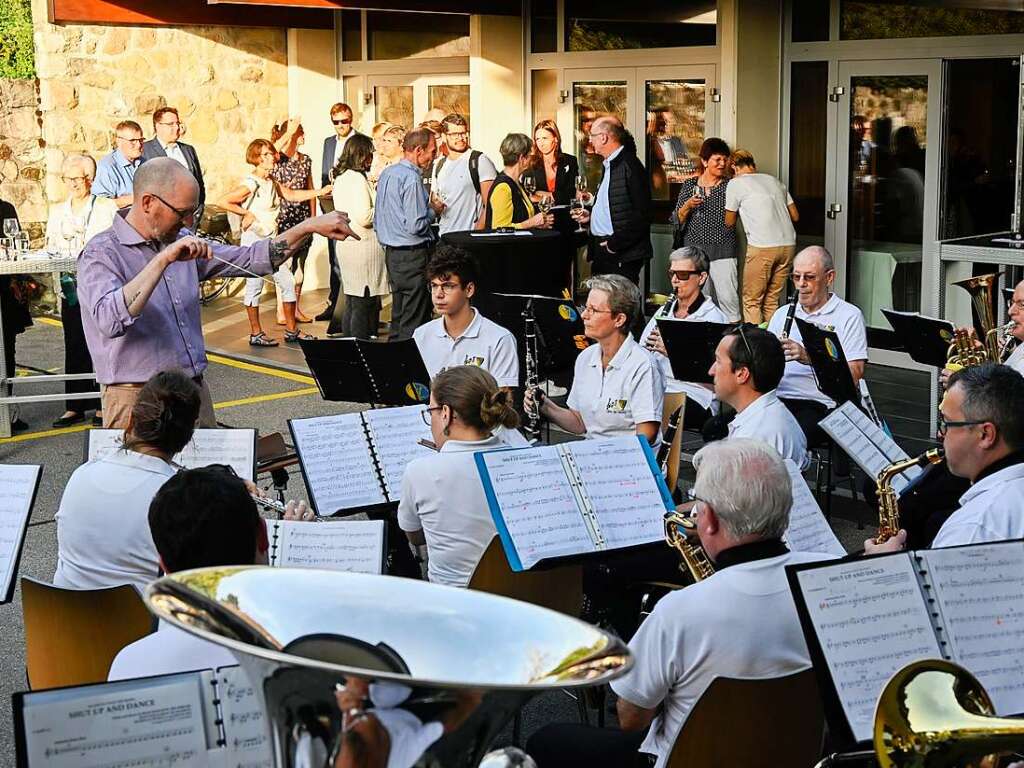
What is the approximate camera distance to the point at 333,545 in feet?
13.4

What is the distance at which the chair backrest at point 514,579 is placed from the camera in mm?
4414

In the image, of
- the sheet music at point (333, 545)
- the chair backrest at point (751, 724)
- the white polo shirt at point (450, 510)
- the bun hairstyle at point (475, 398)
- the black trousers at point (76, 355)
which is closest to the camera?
the chair backrest at point (751, 724)

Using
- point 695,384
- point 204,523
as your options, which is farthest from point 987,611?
point 695,384

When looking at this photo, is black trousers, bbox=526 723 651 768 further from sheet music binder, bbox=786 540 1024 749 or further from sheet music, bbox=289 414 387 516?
sheet music, bbox=289 414 387 516

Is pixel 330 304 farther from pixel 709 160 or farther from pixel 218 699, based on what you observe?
pixel 218 699

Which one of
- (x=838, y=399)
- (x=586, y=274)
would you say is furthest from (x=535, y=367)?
(x=586, y=274)

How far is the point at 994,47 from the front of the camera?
1015cm

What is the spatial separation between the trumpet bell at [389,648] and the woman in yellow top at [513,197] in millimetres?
9060

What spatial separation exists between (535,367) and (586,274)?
20.4ft

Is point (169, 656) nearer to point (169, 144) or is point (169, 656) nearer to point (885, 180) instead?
point (885, 180)

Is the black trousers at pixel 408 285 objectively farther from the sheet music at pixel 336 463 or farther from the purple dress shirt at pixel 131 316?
the sheet music at pixel 336 463

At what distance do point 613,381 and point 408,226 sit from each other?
4988 millimetres

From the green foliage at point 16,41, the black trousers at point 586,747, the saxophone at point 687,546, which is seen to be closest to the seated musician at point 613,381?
the saxophone at point 687,546

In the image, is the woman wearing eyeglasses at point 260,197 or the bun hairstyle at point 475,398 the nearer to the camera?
the bun hairstyle at point 475,398
